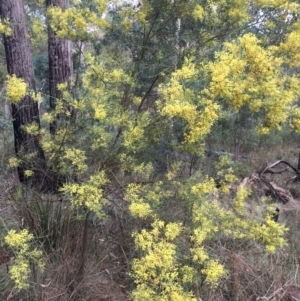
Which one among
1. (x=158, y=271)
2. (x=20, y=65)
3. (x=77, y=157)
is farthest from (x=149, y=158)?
(x=20, y=65)

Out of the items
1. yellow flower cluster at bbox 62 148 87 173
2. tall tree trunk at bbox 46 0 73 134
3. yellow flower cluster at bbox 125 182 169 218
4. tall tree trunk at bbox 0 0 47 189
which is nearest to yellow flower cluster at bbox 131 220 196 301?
yellow flower cluster at bbox 125 182 169 218

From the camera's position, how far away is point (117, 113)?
9.79 feet

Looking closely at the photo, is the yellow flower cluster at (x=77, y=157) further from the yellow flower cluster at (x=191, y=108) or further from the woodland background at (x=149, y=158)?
the yellow flower cluster at (x=191, y=108)

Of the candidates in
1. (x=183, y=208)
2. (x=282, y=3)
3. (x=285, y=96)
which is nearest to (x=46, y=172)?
(x=183, y=208)

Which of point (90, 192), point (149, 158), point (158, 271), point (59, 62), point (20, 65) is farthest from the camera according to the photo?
point (59, 62)

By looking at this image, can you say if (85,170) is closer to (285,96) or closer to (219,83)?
(219,83)

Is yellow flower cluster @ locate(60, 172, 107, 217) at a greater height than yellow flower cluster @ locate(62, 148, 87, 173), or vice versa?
yellow flower cluster @ locate(62, 148, 87, 173)

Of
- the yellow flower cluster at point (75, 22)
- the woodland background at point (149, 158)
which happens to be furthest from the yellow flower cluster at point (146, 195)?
the yellow flower cluster at point (75, 22)

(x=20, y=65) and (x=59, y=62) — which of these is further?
(x=59, y=62)

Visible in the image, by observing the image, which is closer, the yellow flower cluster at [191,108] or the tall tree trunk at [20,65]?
the yellow flower cluster at [191,108]

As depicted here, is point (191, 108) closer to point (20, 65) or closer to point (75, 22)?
point (75, 22)

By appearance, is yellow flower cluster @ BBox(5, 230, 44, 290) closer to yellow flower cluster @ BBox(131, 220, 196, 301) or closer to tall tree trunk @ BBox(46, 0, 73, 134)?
yellow flower cluster @ BBox(131, 220, 196, 301)

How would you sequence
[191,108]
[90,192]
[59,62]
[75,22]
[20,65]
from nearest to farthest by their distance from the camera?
[191,108] < [90,192] < [75,22] < [20,65] < [59,62]

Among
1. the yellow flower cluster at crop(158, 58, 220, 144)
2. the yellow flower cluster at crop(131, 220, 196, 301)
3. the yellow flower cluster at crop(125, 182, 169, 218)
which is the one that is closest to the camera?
the yellow flower cluster at crop(158, 58, 220, 144)
